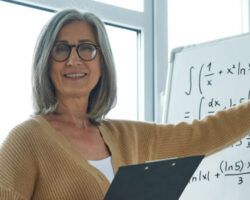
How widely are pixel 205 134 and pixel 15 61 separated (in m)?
0.88

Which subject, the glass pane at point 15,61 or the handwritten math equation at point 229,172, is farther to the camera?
the glass pane at point 15,61

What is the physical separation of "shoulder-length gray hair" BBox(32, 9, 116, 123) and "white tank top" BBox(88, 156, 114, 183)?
183 mm

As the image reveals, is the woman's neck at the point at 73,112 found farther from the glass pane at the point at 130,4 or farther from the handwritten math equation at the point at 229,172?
the glass pane at the point at 130,4

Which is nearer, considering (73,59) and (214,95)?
(73,59)

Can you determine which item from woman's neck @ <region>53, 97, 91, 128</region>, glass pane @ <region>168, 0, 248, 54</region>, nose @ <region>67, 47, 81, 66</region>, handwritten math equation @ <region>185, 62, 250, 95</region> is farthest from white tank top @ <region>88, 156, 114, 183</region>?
glass pane @ <region>168, 0, 248, 54</region>

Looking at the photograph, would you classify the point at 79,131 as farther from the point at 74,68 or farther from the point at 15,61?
the point at 15,61

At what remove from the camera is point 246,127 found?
4.92ft

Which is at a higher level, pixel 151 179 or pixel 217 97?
pixel 217 97

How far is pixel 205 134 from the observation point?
153cm

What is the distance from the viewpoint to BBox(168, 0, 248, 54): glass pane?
2555mm

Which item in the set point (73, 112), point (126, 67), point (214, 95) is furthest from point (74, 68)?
point (126, 67)

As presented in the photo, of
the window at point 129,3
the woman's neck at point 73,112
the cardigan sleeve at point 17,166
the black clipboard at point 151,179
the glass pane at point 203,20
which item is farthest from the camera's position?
the glass pane at point 203,20

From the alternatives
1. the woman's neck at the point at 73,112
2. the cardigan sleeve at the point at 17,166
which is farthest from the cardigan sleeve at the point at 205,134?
the cardigan sleeve at the point at 17,166

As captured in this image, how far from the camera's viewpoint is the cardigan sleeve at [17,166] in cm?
117
